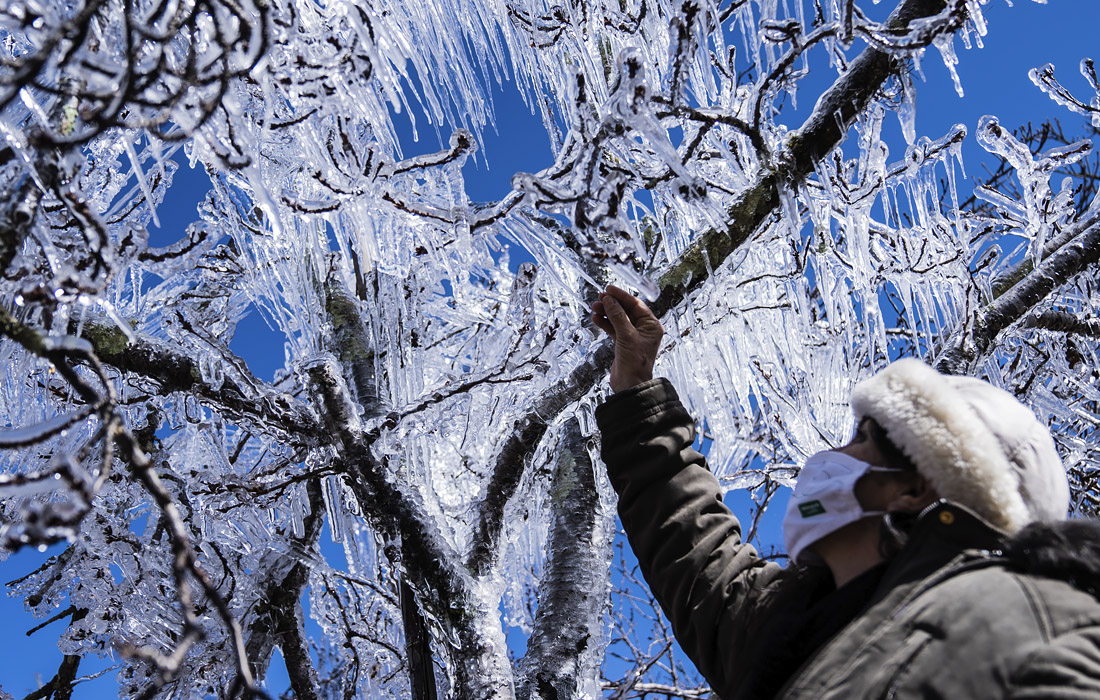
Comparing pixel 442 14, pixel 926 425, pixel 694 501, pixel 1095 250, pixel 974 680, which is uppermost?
pixel 442 14

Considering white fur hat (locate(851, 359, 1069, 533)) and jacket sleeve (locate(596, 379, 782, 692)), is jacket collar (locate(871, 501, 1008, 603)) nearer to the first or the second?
white fur hat (locate(851, 359, 1069, 533))

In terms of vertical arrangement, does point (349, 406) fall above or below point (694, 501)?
above

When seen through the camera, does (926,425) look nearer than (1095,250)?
Yes

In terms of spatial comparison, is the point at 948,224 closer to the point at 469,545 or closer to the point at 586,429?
the point at 586,429

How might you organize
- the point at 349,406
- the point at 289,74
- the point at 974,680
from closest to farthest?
1. the point at 974,680
2. the point at 289,74
3. the point at 349,406

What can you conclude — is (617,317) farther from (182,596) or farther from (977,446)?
(182,596)

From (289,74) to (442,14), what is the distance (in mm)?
960

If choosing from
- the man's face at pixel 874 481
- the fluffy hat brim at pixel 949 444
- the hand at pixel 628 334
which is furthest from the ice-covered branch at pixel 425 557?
the fluffy hat brim at pixel 949 444

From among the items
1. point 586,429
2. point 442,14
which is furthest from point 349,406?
point 442,14

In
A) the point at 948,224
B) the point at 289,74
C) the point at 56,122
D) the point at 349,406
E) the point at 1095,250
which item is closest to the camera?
the point at 56,122

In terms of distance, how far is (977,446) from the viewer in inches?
53.7

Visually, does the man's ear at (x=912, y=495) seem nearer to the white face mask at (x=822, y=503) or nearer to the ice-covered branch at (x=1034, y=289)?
the white face mask at (x=822, y=503)

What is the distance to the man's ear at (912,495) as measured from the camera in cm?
142

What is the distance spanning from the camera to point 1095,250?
3.22 m
